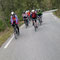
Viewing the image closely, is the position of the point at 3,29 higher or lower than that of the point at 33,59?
lower

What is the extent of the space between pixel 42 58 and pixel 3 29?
55.9 feet

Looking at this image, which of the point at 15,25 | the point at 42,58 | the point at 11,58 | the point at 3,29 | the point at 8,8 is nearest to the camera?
the point at 42,58

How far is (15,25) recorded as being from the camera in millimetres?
14297

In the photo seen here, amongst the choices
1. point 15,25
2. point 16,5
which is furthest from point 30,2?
point 15,25

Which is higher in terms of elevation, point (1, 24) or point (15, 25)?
point (15, 25)

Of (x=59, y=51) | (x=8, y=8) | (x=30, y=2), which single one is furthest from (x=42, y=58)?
(x=30, y=2)

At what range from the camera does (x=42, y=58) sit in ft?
24.1

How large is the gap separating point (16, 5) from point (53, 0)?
896cm

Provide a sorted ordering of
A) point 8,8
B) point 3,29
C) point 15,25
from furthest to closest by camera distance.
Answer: point 8,8 < point 3,29 < point 15,25

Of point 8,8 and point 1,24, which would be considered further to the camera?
point 8,8

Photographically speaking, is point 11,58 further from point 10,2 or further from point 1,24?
point 10,2

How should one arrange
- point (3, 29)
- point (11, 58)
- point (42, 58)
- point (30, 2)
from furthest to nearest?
point (30, 2)
point (3, 29)
point (11, 58)
point (42, 58)

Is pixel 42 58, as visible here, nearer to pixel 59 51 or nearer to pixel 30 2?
pixel 59 51

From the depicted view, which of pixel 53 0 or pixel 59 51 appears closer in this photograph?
pixel 59 51
